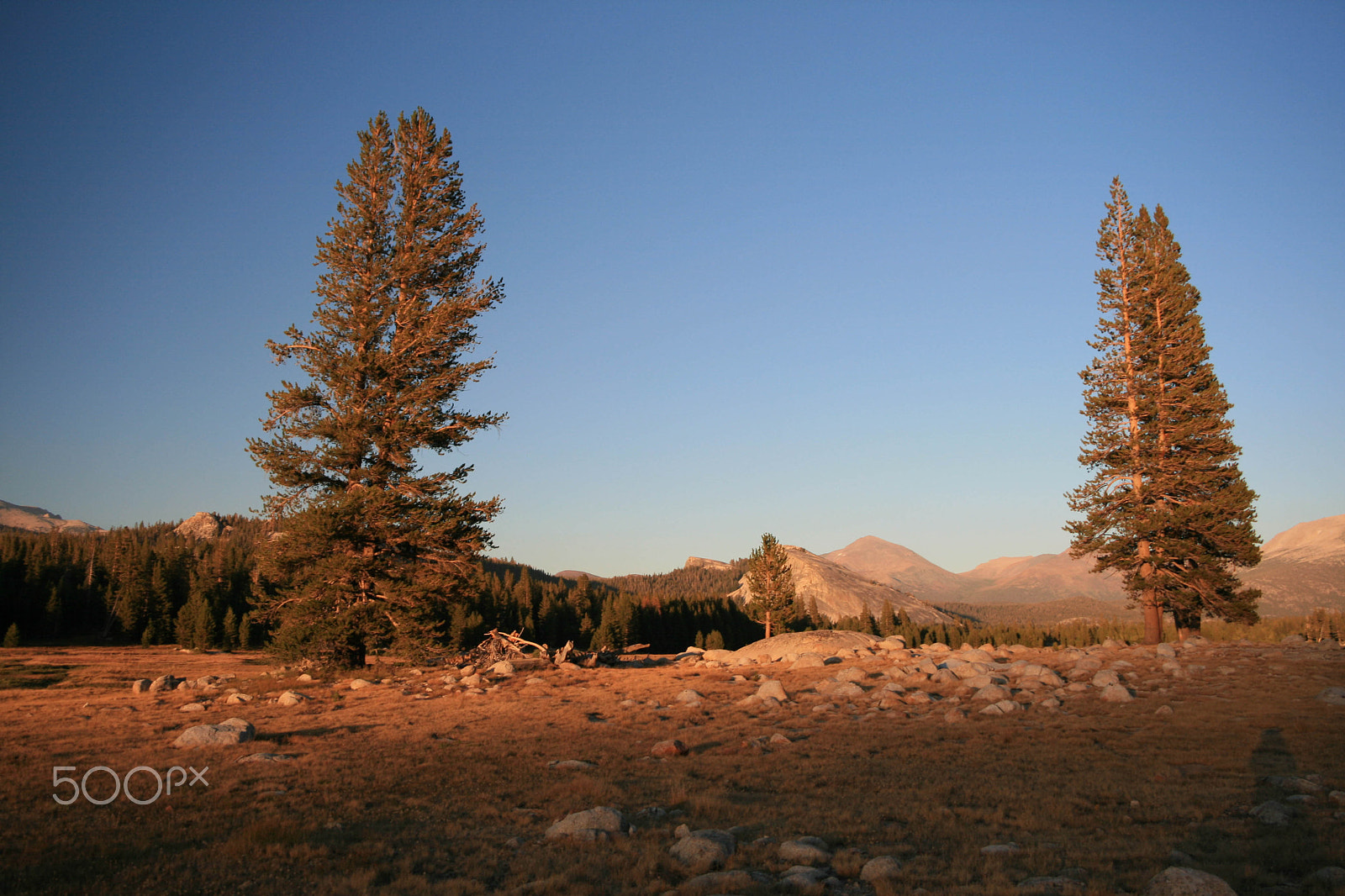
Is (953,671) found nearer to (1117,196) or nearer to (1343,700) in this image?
(1343,700)

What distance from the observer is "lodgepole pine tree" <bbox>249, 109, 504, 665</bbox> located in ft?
73.4

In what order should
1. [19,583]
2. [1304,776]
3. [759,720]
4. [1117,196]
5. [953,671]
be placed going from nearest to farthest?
[1304,776]
[759,720]
[953,671]
[1117,196]
[19,583]

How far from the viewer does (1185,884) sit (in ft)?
19.3

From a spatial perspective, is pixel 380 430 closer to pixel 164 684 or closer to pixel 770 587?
pixel 164 684

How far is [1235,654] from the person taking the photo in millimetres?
23078

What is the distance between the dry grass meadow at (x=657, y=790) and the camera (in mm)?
7062

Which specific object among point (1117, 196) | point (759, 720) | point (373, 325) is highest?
point (1117, 196)

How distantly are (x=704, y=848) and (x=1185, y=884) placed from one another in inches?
180

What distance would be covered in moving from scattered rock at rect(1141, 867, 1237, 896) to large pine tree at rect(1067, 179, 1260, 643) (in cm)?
2650

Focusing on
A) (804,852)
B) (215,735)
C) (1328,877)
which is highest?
(1328,877)

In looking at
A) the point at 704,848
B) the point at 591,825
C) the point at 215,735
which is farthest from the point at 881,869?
the point at 215,735

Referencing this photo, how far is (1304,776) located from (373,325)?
2640cm

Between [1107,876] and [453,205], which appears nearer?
[1107,876]

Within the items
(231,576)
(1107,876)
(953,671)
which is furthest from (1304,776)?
(231,576)
